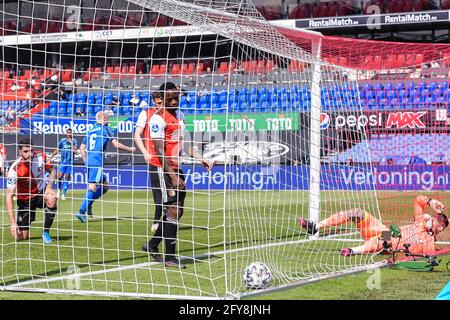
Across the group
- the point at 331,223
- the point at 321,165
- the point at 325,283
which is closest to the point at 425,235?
the point at 331,223

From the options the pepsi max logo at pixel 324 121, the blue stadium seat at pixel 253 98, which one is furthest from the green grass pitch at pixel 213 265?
the blue stadium seat at pixel 253 98

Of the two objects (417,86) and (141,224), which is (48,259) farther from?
(417,86)

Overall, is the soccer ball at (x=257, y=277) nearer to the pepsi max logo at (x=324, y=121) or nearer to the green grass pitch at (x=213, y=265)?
the green grass pitch at (x=213, y=265)

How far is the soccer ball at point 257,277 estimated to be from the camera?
6.95m

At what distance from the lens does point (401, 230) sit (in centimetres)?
926

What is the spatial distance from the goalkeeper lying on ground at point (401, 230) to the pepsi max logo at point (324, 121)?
8.86ft

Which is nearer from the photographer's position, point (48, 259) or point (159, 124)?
point (159, 124)

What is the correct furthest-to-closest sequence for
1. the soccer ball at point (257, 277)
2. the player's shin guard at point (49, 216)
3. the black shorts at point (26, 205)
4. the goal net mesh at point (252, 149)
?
the black shorts at point (26, 205) → the player's shin guard at point (49, 216) → the goal net mesh at point (252, 149) → the soccer ball at point (257, 277)

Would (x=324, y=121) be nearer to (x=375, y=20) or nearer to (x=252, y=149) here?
(x=252, y=149)

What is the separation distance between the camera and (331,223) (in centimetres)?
923

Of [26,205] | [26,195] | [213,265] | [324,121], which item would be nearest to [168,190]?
[213,265]

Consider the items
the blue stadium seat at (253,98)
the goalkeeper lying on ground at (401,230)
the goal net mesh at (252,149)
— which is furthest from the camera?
the blue stadium seat at (253,98)
